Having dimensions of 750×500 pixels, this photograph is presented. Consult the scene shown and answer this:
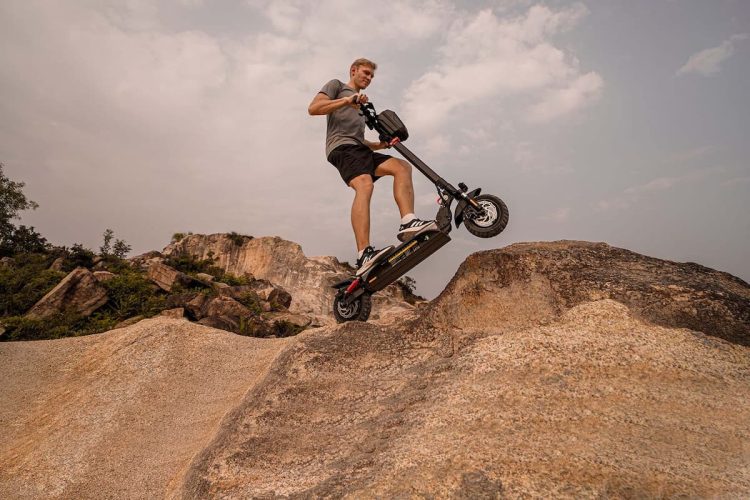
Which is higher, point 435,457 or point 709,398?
point 709,398

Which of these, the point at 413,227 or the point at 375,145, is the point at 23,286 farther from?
the point at 413,227

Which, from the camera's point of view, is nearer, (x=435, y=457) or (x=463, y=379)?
(x=435, y=457)

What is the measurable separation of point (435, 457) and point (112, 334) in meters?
7.44

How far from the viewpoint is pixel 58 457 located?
502 cm

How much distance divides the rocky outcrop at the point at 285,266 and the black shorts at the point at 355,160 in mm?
20872

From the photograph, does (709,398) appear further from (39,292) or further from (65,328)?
(39,292)

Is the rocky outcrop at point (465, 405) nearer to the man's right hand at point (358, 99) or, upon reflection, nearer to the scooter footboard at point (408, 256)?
the scooter footboard at point (408, 256)

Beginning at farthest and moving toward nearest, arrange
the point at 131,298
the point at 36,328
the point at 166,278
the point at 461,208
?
1. the point at 166,278
2. the point at 131,298
3. the point at 36,328
4. the point at 461,208

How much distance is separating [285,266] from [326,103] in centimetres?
2990

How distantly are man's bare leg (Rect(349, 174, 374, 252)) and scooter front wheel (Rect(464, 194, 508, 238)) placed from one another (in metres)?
1.47

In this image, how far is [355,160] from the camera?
6.21 meters

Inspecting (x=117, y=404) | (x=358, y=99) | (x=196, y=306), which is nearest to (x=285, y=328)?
(x=196, y=306)

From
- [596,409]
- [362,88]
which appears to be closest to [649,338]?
[596,409]

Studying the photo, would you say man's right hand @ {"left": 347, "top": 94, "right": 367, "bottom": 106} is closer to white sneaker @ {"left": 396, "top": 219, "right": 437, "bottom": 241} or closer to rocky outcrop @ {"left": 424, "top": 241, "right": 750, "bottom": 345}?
white sneaker @ {"left": 396, "top": 219, "right": 437, "bottom": 241}
